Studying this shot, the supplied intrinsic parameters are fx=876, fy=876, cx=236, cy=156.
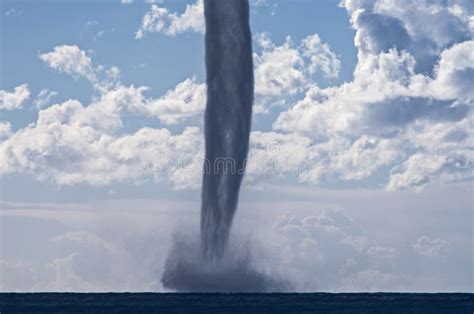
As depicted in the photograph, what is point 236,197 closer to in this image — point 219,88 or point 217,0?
point 219,88

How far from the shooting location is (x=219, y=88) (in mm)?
87125

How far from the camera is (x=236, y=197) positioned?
88.2 metres
